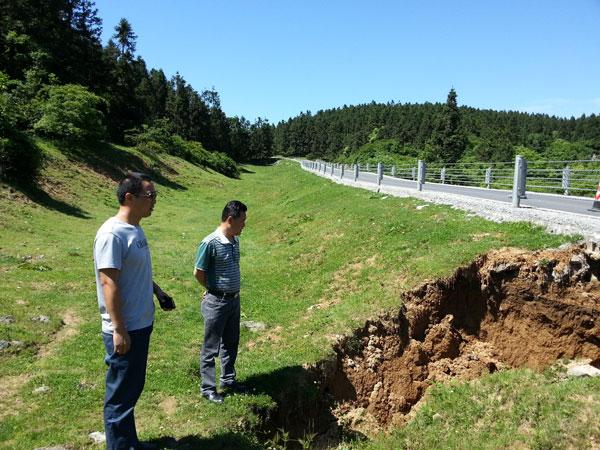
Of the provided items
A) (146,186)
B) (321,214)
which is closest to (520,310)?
(146,186)

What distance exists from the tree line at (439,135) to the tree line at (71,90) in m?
31.0

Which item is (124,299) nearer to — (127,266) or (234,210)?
(127,266)

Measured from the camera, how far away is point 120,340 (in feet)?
12.8

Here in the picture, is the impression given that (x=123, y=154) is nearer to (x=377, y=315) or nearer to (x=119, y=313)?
(x=377, y=315)

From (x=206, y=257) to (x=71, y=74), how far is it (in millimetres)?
44088

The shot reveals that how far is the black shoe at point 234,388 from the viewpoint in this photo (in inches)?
240

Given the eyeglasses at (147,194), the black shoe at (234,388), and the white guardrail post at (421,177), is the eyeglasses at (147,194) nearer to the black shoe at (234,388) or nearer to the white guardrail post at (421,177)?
the black shoe at (234,388)

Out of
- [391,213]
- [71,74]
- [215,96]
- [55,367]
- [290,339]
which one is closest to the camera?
[55,367]

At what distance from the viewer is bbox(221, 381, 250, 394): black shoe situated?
611cm

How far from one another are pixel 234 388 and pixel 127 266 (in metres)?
2.88

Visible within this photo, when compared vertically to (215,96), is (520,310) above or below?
below

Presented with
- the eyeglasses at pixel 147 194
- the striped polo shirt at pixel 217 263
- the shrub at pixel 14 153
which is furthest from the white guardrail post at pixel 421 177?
the eyeglasses at pixel 147 194

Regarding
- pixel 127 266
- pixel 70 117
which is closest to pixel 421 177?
pixel 127 266

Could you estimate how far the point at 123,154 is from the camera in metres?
33.7
